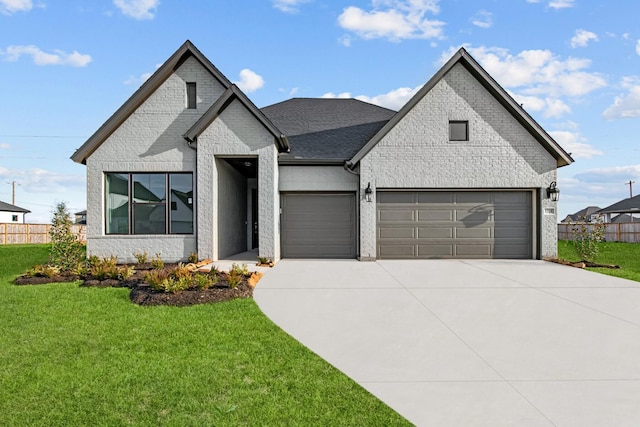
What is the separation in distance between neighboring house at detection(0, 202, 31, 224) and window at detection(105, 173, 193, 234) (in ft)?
123

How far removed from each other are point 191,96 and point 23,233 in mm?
23777

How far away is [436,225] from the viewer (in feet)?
42.9

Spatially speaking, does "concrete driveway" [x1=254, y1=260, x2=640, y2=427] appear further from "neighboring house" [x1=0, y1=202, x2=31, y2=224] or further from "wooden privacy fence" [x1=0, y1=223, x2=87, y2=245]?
"neighboring house" [x1=0, y1=202, x2=31, y2=224]

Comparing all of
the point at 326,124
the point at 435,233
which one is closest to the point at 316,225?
the point at 435,233

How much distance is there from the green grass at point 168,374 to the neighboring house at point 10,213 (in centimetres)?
4534

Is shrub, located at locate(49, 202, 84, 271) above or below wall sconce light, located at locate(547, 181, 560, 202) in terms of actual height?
below

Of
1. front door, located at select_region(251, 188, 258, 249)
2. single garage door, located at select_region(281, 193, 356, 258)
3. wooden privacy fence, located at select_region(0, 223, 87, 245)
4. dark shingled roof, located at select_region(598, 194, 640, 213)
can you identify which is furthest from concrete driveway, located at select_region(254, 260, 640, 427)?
dark shingled roof, located at select_region(598, 194, 640, 213)

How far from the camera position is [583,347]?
470 centimetres

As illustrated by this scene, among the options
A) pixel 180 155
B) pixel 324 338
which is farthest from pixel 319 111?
pixel 324 338

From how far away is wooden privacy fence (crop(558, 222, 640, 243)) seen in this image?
2486 centimetres

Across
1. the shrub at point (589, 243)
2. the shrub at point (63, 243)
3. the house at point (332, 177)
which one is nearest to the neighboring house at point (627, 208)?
the shrub at point (589, 243)

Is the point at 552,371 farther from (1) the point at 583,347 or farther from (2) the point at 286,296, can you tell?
(2) the point at 286,296

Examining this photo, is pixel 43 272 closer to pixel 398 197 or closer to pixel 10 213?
pixel 398 197

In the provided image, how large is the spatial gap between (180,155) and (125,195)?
2312mm
